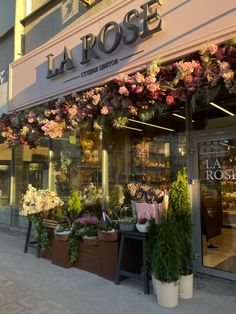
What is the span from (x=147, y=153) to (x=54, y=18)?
426 centimetres

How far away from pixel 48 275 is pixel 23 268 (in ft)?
2.08

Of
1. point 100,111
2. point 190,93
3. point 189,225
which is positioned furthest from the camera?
Result: point 100,111

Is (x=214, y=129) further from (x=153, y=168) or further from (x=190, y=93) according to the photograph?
(x=153, y=168)

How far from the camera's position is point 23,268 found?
5.66 m

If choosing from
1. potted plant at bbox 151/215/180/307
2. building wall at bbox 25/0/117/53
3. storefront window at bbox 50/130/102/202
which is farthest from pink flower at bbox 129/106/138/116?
Answer: building wall at bbox 25/0/117/53

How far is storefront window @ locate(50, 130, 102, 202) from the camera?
23.6ft

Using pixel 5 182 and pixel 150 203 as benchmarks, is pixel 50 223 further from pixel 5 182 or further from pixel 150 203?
pixel 5 182

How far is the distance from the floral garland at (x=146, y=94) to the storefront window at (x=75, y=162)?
940 millimetres

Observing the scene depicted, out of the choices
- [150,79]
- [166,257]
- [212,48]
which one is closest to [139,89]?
[150,79]

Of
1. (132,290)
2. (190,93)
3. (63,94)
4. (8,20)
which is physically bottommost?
(132,290)

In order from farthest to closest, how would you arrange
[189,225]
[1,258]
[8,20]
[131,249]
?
1. [8,20]
2. [1,258]
3. [131,249]
4. [189,225]

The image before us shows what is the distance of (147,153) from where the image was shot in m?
6.49

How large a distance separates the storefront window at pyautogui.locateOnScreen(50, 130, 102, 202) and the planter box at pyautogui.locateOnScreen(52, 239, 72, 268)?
1.66m

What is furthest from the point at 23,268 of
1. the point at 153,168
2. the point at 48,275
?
the point at 153,168
